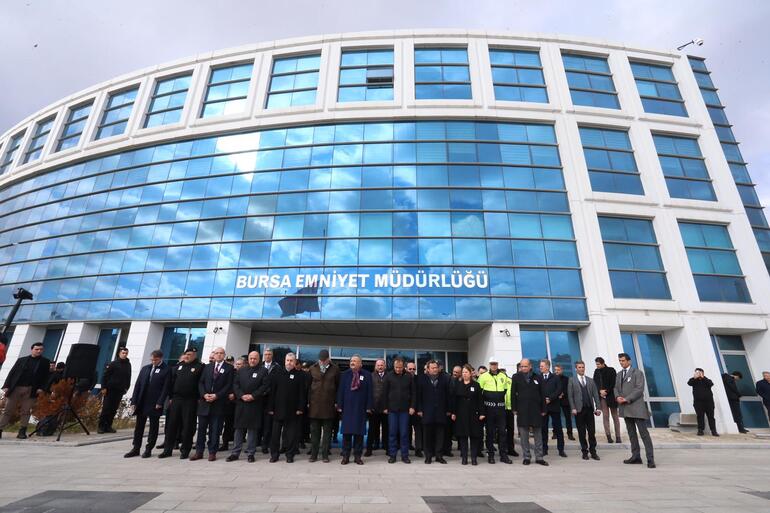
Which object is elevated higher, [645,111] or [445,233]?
[645,111]

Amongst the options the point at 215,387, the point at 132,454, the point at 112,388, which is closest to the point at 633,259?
the point at 215,387

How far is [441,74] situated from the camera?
19.8 meters

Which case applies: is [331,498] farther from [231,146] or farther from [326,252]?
[231,146]

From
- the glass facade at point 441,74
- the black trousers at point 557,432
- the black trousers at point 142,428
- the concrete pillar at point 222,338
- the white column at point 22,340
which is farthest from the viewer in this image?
the glass facade at point 441,74

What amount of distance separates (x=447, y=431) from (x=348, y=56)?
20.4m

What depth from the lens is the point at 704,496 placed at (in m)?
4.59

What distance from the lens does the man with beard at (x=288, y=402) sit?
6.89 m

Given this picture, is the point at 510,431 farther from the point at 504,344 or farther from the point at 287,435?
the point at 504,344

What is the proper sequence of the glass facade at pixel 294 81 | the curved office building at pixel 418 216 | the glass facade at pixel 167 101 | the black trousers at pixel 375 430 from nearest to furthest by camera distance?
the black trousers at pixel 375 430
the curved office building at pixel 418 216
the glass facade at pixel 294 81
the glass facade at pixel 167 101

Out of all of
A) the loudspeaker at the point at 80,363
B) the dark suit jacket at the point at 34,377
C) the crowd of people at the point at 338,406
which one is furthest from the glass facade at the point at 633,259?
the dark suit jacket at the point at 34,377

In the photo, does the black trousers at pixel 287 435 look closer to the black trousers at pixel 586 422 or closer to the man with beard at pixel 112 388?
the man with beard at pixel 112 388

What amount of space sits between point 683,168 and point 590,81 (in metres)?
6.59

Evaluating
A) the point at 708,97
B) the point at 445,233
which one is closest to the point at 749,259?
the point at 708,97

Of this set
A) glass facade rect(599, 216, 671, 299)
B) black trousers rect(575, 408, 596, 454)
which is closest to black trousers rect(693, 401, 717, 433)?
glass facade rect(599, 216, 671, 299)
